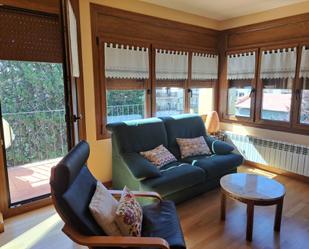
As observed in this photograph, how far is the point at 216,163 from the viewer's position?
3.07 m

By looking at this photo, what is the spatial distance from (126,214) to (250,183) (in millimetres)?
1496

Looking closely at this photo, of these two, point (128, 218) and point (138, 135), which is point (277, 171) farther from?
point (128, 218)

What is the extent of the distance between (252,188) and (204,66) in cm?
258

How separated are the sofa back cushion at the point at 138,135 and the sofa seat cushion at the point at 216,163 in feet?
1.69

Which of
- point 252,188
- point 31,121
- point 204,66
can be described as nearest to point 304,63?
point 204,66

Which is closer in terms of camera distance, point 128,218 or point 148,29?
point 128,218

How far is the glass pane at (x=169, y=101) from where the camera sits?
387 centimetres

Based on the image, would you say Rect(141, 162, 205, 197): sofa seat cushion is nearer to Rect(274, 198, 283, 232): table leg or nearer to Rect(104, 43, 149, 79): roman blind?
Rect(274, 198, 283, 232): table leg

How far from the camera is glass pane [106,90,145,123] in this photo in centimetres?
337

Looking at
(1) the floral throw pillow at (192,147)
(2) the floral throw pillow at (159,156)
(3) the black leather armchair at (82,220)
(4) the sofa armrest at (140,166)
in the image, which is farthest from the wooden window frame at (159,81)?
(3) the black leather armchair at (82,220)

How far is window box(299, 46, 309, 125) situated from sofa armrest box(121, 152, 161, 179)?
2.44m

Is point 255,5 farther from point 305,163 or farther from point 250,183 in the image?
point 250,183

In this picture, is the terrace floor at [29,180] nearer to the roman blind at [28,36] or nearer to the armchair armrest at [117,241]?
the roman blind at [28,36]

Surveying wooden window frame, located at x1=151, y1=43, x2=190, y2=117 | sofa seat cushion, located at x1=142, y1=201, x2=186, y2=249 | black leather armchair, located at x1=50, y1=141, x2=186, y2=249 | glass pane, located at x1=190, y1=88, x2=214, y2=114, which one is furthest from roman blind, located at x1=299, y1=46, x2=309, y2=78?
black leather armchair, located at x1=50, y1=141, x2=186, y2=249
